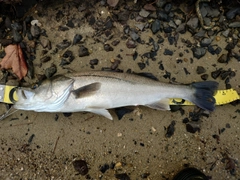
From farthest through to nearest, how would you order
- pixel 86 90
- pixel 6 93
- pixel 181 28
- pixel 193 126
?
1. pixel 181 28
2. pixel 193 126
3. pixel 6 93
4. pixel 86 90

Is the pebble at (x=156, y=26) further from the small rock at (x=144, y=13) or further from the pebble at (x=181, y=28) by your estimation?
the pebble at (x=181, y=28)

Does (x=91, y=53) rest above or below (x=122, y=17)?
below

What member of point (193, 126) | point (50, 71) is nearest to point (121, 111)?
point (193, 126)

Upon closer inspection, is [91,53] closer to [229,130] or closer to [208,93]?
[208,93]

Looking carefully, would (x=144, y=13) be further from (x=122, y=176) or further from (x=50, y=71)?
(x=122, y=176)

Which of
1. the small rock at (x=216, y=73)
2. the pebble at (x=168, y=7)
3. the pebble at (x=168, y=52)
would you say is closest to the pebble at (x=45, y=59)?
the pebble at (x=168, y=52)

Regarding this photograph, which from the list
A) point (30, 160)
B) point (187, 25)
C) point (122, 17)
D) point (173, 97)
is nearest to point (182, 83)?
point (173, 97)

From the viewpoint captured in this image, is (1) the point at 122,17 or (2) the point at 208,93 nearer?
(2) the point at 208,93
